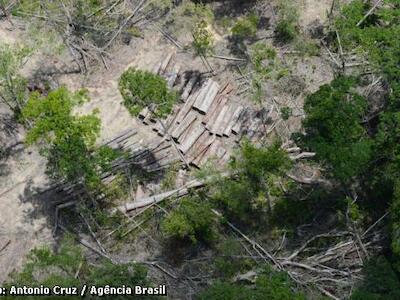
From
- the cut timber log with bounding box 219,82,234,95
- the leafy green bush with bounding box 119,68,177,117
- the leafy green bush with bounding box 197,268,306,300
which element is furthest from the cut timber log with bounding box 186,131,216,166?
the leafy green bush with bounding box 197,268,306,300

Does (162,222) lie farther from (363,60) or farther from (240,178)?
(363,60)

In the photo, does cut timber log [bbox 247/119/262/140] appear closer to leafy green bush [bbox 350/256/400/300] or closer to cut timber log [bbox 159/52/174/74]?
cut timber log [bbox 159/52/174/74]

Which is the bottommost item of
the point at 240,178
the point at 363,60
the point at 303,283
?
the point at 303,283

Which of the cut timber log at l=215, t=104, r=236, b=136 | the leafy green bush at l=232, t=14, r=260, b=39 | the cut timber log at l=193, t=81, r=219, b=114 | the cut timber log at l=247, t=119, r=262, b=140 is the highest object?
the leafy green bush at l=232, t=14, r=260, b=39

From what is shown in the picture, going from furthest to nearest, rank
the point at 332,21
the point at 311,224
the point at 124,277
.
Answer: the point at 332,21 < the point at 311,224 < the point at 124,277

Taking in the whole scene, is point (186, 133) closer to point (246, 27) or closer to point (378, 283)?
point (246, 27)

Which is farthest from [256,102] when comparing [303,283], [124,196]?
[303,283]

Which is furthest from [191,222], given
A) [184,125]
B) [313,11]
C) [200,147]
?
[313,11]

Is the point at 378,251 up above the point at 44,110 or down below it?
below
